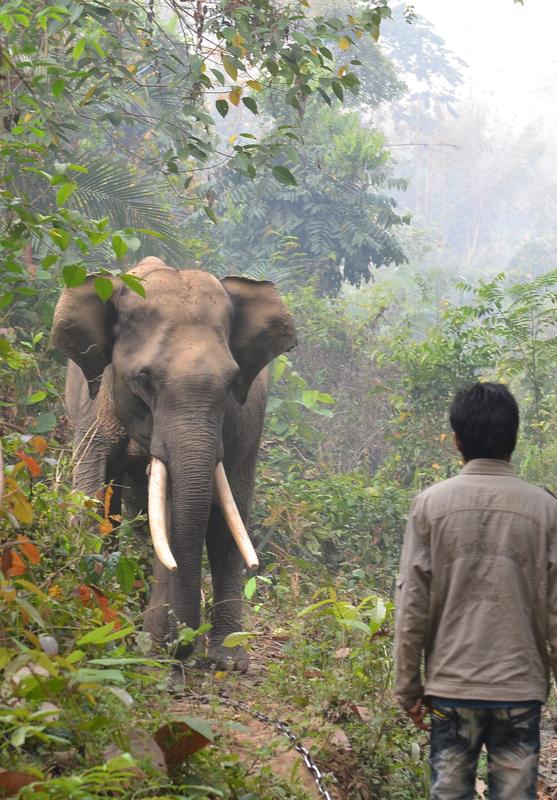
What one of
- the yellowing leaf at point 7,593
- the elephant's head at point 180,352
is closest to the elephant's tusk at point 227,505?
the elephant's head at point 180,352

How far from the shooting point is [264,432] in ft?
41.0

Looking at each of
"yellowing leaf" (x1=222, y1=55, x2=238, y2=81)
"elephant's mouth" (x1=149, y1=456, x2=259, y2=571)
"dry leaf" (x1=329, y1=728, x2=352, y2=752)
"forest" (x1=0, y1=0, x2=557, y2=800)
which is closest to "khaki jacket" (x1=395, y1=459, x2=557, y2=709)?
"forest" (x1=0, y1=0, x2=557, y2=800)

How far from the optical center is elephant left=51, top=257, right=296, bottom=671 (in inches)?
239

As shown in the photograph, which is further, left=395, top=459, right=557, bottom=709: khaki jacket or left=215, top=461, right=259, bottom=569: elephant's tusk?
left=215, top=461, right=259, bottom=569: elephant's tusk

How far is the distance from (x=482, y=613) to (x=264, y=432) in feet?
29.2

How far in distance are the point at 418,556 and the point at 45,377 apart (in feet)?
18.5

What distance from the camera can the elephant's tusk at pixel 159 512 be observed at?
5816 millimetres

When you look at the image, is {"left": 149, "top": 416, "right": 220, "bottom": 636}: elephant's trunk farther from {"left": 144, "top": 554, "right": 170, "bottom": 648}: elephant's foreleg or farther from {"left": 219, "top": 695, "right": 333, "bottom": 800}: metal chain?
{"left": 219, "top": 695, "right": 333, "bottom": 800}: metal chain

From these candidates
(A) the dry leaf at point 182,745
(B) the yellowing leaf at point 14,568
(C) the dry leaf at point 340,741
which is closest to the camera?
(A) the dry leaf at point 182,745

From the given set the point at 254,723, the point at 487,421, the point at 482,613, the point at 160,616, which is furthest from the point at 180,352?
the point at 482,613

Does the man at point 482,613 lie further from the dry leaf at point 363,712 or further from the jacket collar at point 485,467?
the dry leaf at point 363,712

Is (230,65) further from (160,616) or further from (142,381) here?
(160,616)

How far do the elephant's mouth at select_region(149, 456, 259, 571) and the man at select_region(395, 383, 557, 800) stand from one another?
215cm

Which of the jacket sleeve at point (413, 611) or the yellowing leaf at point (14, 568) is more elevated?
the yellowing leaf at point (14, 568)
